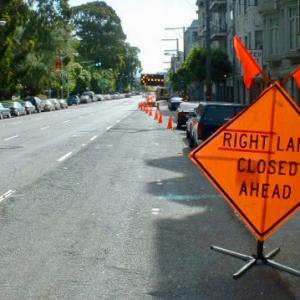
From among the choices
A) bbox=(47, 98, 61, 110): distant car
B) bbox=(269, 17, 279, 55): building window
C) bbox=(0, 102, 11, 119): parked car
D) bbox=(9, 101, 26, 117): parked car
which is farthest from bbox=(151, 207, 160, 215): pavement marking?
bbox=(47, 98, 61, 110): distant car

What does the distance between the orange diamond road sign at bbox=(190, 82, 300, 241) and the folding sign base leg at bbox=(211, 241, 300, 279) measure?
28 cm

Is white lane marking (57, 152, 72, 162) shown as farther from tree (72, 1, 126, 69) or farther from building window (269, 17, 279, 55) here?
tree (72, 1, 126, 69)

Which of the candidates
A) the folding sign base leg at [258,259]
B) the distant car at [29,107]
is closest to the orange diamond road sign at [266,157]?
the folding sign base leg at [258,259]

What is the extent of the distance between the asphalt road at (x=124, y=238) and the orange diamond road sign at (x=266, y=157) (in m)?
0.61

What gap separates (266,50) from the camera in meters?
36.5

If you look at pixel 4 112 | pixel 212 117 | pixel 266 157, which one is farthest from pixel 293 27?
pixel 4 112

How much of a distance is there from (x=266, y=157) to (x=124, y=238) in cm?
239

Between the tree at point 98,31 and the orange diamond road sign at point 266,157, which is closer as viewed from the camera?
the orange diamond road sign at point 266,157

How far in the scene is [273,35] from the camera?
35.9m

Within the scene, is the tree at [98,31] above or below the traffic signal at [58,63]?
above

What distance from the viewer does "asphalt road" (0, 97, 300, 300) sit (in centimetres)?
628

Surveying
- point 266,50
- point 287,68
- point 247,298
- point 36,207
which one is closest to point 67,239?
point 36,207

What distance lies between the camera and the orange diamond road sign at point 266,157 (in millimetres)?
6922

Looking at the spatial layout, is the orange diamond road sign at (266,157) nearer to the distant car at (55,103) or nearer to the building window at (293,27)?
the building window at (293,27)
